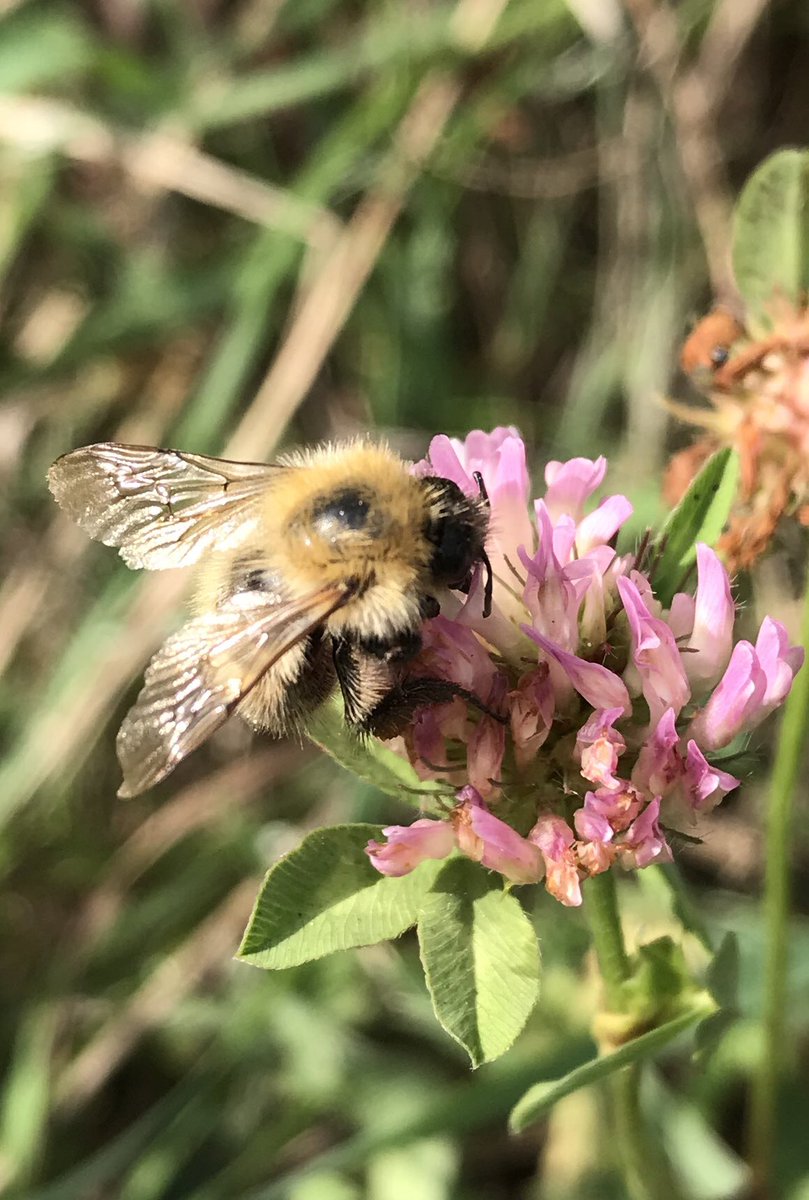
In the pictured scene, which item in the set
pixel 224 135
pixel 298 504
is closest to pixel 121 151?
pixel 224 135

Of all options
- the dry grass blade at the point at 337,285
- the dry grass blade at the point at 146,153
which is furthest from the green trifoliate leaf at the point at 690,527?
the dry grass blade at the point at 146,153

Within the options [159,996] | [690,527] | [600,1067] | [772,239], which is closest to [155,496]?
Result: [690,527]

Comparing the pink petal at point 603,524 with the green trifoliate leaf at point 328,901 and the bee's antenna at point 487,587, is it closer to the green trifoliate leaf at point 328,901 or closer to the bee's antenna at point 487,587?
the bee's antenna at point 487,587

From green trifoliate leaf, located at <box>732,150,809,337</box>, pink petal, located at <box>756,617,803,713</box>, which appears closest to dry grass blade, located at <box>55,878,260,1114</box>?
green trifoliate leaf, located at <box>732,150,809,337</box>

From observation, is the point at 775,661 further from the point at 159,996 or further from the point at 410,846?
the point at 159,996

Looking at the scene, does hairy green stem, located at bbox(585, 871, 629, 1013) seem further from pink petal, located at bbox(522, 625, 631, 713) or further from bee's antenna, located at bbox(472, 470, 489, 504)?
bee's antenna, located at bbox(472, 470, 489, 504)

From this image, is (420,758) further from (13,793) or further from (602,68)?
(602,68)
